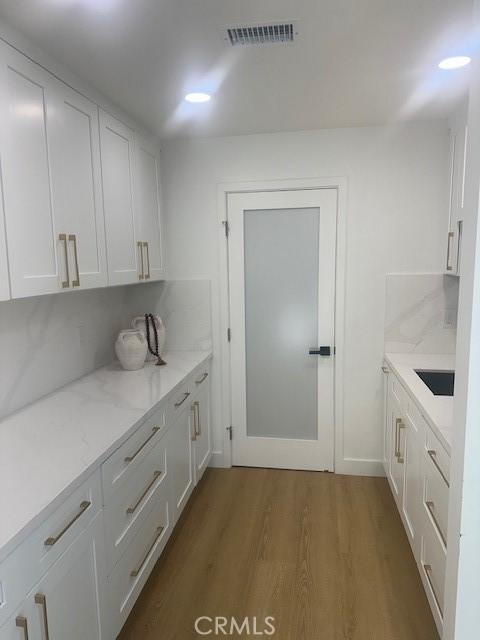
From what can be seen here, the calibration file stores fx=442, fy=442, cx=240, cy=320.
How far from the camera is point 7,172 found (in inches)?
61.1

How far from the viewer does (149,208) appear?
9.54 feet

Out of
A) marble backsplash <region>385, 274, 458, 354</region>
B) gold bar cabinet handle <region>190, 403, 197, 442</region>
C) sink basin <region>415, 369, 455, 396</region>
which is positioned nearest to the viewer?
sink basin <region>415, 369, 455, 396</region>

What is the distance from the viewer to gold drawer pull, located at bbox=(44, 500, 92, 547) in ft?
4.15

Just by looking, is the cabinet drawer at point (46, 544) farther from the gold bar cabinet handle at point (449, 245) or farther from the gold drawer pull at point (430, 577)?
the gold bar cabinet handle at point (449, 245)

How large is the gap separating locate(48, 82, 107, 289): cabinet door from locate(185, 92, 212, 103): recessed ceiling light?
479 millimetres

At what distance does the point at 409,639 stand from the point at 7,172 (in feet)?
7.90

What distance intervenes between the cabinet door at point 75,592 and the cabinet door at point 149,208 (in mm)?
1689

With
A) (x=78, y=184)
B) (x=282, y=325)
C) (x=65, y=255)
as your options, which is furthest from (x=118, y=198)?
(x=282, y=325)

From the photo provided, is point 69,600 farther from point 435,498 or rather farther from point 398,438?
point 398,438

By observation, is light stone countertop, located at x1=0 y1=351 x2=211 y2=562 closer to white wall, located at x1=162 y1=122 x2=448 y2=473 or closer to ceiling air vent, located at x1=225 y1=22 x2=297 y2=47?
white wall, located at x1=162 y1=122 x2=448 y2=473

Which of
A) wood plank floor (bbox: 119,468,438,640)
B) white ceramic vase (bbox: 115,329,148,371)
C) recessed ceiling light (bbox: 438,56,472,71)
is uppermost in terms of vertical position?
recessed ceiling light (bbox: 438,56,472,71)

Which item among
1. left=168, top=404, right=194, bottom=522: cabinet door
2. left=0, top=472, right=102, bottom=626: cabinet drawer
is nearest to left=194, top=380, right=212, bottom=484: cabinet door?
left=168, top=404, right=194, bottom=522: cabinet door

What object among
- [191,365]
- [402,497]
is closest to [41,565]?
[191,365]

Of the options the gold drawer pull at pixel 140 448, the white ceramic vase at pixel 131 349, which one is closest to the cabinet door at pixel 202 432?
the white ceramic vase at pixel 131 349
